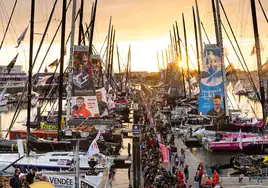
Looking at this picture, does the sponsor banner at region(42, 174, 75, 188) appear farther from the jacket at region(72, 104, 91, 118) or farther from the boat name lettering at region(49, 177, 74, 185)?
the jacket at region(72, 104, 91, 118)

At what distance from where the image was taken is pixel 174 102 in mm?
74062

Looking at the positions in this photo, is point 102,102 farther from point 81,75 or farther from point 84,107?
point 81,75

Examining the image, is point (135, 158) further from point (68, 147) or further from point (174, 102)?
point (174, 102)

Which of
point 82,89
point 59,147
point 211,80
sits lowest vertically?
point 59,147

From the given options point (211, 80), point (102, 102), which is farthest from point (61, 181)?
point (102, 102)

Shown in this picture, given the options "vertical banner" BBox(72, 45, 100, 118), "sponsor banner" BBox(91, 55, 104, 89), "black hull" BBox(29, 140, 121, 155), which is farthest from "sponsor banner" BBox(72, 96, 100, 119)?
"sponsor banner" BBox(91, 55, 104, 89)

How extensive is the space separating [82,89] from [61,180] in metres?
7.83

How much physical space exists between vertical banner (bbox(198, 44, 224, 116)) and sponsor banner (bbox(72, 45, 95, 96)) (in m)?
6.96

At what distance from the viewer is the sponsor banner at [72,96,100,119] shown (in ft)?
88.2

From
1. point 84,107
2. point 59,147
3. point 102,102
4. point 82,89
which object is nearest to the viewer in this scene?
point 82,89

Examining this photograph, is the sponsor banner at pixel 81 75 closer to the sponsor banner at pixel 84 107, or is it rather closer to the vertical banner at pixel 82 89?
the vertical banner at pixel 82 89

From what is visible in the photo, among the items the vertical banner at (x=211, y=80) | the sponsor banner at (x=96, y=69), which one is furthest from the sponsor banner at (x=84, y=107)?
the sponsor banner at (x=96, y=69)

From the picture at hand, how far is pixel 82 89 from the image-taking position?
26906 mm

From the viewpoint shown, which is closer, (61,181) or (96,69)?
(61,181)
